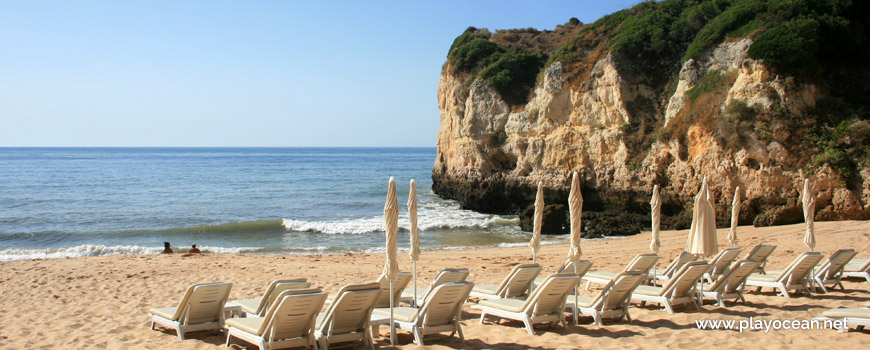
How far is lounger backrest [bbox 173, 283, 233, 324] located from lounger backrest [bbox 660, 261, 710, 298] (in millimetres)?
6236

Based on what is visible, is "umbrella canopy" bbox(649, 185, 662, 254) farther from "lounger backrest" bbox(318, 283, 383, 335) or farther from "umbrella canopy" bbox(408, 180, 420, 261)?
"lounger backrest" bbox(318, 283, 383, 335)

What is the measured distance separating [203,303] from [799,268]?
31.5 ft

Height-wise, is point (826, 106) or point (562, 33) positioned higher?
point (562, 33)

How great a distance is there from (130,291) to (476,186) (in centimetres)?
2414

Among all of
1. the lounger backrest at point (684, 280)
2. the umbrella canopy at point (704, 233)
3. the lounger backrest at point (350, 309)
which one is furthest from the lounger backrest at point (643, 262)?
the lounger backrest at point (350, 309)

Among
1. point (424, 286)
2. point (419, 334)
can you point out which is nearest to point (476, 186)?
point (424, 286)

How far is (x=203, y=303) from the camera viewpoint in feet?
24.2

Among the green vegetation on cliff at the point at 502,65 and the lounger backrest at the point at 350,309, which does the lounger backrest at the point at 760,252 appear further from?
the green vegetation on cliff at the point at 502,65

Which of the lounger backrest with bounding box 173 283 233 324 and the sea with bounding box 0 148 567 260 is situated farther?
the sea with bounding box 0 148 567 260

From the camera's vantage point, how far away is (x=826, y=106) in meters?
20.8

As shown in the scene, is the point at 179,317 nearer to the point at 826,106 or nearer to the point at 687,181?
the point at 687,181

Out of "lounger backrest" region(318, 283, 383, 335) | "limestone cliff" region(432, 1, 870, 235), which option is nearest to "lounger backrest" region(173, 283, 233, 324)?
"lounger backrest" region(318, 283, 383, 335)

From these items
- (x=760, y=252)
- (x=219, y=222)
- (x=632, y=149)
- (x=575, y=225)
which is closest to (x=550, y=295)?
(x=575, y=225)

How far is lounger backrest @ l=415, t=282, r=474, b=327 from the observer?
23.1 ft
